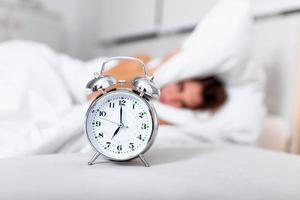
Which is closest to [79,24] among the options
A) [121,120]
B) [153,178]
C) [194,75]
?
[194,75]

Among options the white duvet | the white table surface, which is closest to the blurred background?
the white duvet

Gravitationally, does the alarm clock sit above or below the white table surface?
above

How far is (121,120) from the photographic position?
28.2 inches

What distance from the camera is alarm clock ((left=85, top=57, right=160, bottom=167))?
70 cm

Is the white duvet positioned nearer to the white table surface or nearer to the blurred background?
the blurred background

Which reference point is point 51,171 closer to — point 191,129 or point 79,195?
point 79,195

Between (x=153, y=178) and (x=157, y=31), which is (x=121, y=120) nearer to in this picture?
(x=153, y=178)

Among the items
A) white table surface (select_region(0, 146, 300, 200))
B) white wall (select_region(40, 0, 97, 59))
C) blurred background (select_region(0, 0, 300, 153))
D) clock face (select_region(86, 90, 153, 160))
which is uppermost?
white wall (select_region(40, 0, 97, 59))

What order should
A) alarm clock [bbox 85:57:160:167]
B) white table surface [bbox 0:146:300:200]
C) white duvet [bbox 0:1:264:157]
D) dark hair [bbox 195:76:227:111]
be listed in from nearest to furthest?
1. white table surface [bbox 0:146:300:200]
2. alarm clock [bbox 85:57:160:167]
3. white duvet [bbox 0:1:264:157]
4. dark hair [bbox 195:76:227:111]

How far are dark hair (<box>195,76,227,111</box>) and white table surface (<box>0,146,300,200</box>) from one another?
50 cm

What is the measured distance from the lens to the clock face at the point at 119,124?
0.71m

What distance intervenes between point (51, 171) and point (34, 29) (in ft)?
6.76

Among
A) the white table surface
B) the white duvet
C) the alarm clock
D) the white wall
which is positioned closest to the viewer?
the white table surface

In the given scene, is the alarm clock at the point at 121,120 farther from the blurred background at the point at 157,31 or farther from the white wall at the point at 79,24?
the white wall at the point at 79,24
